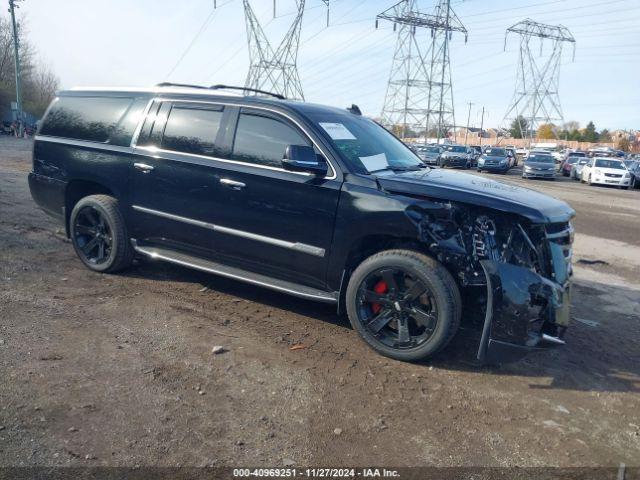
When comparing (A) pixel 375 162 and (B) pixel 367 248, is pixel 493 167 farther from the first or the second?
(B) pixel 367 248

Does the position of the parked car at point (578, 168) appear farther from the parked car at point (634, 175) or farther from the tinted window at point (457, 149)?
the tinted window at point (457, 149)

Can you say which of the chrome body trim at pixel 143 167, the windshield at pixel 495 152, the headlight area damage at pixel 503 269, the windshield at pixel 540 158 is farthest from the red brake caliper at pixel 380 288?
the windshield at pixel 495 152

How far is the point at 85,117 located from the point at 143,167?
118 centimetres

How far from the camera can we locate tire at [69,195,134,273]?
530cm

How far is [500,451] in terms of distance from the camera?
9.60 feet

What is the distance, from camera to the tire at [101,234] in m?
5.30

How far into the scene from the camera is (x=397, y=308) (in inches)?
155

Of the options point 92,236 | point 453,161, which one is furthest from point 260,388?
point 453,161

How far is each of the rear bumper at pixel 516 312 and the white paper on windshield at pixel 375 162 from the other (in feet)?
4.20

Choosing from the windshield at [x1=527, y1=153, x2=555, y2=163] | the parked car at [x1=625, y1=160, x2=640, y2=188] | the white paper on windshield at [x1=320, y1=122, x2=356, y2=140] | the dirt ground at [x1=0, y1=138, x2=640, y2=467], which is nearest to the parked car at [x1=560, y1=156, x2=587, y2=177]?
the windshield at [x1=527, y1=153, x2=555, y2=163]

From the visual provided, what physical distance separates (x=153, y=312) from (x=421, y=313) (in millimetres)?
2394

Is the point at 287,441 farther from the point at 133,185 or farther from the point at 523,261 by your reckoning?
the point at 133,185

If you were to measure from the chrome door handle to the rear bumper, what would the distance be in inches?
84.5

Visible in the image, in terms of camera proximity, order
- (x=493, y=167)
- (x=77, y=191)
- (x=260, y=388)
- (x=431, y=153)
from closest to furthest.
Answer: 1. (x=260, y=388)
2. (x=77, y=191)
3. (x=493, y=167)
4. (x=431, y=153)
